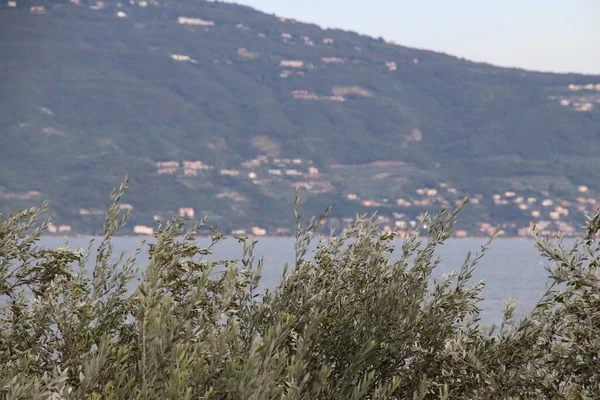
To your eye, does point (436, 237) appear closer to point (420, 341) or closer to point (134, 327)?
point (420, 341)

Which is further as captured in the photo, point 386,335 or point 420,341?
point 420,341

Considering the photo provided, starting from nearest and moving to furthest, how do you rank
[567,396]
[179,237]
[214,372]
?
[214,372], [567,396], [179,237]

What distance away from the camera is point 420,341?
880 centimetres

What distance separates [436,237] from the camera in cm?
903

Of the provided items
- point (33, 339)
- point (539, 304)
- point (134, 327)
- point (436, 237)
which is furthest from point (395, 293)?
point (33, 339)

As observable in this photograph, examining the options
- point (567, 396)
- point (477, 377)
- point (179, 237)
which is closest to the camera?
point (567, 396)

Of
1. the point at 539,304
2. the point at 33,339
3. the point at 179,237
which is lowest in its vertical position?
the point at 33,339

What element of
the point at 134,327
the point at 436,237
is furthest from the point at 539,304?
the point at 134,327

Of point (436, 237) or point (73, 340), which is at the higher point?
point (436, 237)

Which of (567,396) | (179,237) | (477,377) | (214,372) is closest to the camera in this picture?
(214,372)

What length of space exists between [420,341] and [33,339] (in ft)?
12.5

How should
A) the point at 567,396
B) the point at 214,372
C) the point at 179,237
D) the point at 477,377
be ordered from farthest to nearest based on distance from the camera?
the point at 179,237 → the point at 477,377 → the point at 567,396 → the point at 214,372

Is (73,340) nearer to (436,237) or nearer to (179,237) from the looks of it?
(179,237)

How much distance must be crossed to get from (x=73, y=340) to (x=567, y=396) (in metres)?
4.46
